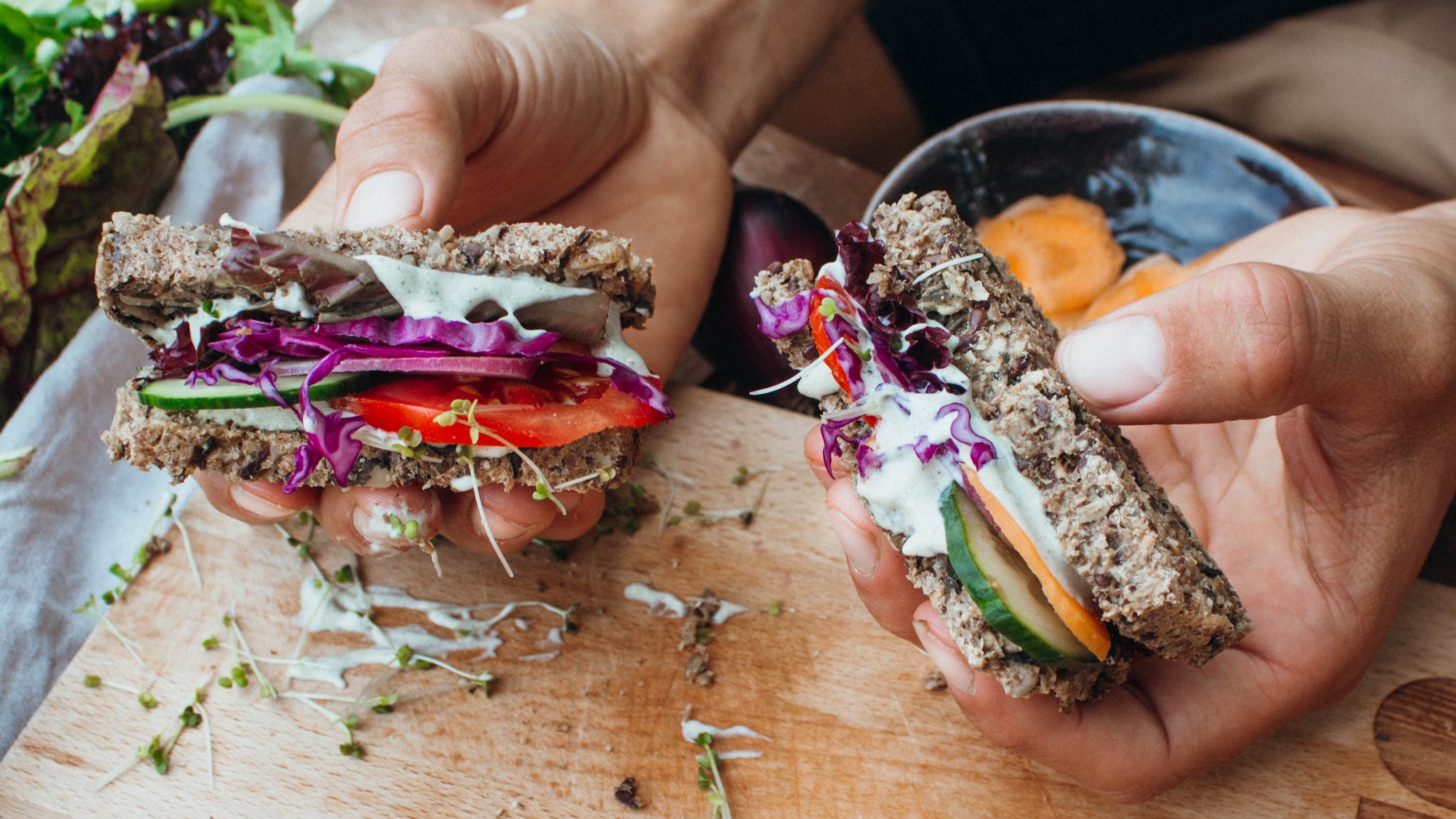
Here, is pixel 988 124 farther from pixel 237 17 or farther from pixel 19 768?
pixel 19 768

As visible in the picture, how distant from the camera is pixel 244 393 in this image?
2.13m

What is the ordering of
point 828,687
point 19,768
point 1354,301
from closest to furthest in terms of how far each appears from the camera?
1. point 1354,301
2. point 19,768
3. point 828,687

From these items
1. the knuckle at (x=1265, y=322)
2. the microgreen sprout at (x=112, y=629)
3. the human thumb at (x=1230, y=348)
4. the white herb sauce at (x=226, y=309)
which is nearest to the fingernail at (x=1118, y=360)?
the human thumb at (x=1230, y=348)

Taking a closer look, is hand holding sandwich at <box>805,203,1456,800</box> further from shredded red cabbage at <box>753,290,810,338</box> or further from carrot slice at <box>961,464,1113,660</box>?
shredded red cabbage at <box>753,290,810,338</box>

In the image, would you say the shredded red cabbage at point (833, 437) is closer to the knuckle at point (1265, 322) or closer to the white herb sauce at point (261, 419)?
the knuckle at point (1265, 322)

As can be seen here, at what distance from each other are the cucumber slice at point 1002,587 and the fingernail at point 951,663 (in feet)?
0.84

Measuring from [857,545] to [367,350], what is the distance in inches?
48.6

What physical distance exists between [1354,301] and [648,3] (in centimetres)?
274

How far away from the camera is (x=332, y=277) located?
2084 mm

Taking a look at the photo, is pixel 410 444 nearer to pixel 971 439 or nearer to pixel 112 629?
pixel 971 439

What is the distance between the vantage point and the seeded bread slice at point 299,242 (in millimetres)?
2102

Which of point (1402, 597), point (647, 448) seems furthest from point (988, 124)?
point (1402, 597)

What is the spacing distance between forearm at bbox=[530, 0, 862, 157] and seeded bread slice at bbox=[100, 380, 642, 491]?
6.23 feet

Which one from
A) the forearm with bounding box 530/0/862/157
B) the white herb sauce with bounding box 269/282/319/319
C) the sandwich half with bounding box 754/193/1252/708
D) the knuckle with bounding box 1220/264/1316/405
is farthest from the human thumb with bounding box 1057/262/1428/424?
the forearm with bounding box 530/0/862/157
